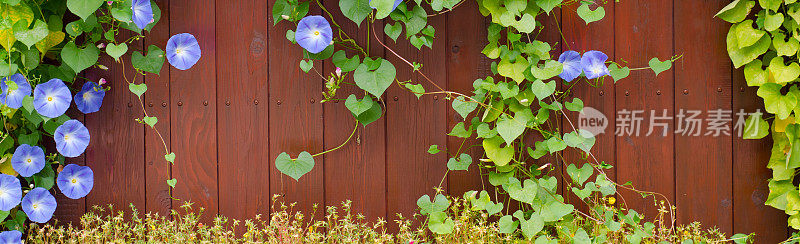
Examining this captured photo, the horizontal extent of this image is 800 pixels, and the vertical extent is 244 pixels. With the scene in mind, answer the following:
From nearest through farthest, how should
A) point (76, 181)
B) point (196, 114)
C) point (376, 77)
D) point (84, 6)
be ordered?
1. point (84, 6)
2. point (376, 77)
3. point (76, 181)
4. point (196, 114)

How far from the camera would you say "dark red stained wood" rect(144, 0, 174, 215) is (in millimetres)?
1886

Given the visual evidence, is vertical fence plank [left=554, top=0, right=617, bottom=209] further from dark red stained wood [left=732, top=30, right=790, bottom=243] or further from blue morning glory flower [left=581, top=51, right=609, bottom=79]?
dark red stained wood [left=732, top=30, right=790, bottom=243]

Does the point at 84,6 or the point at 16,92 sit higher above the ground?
the point at 84,6

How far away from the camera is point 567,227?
1786 millimetres

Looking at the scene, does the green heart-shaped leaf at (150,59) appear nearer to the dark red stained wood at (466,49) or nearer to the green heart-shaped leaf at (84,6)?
the green heart-shaped leaf at (84,6)

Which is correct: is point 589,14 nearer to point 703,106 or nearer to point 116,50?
point 703,106

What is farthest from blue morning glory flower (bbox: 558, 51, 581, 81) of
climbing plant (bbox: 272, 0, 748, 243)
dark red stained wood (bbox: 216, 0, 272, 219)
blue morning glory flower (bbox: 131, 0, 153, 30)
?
blue morning glory flower (bbox: 131, 0, 153, 30)

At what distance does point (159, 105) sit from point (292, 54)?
495mm

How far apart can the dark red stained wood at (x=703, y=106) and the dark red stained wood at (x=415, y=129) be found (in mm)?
778

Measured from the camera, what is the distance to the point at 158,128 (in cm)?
192

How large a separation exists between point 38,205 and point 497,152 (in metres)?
1.45

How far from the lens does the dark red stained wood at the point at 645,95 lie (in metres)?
1.83

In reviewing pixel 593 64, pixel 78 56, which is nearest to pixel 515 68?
pixel 593 64

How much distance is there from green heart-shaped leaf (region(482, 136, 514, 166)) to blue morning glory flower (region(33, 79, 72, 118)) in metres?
1.29
